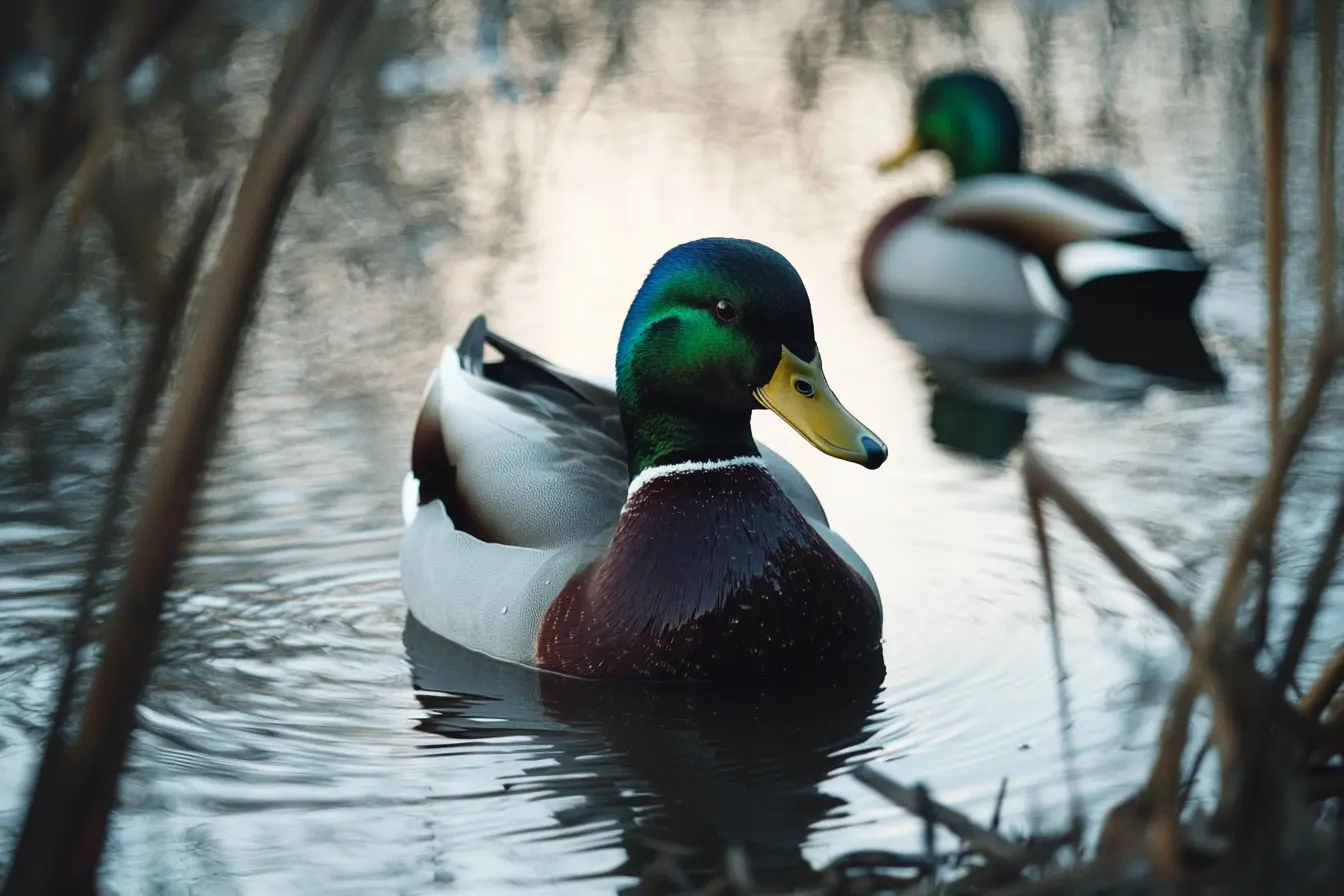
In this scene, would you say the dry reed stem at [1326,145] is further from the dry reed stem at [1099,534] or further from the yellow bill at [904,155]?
the yellow bill at [904,155]

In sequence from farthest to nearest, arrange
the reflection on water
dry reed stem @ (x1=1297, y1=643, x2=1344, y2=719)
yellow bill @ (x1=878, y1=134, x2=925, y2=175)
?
1. yellow bill @ (x1=878, y1=134, x2=925, y2=175)
2. the reflection on water
3. dry reed stem @ (x1=1297, y1=643, x2=1344, y2=719)

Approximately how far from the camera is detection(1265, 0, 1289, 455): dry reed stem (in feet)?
7.11

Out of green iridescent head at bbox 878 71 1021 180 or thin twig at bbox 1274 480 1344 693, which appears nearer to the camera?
thin twig at bbox 1274 480 1344 693

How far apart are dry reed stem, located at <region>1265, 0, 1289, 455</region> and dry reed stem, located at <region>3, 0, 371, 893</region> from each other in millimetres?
1141

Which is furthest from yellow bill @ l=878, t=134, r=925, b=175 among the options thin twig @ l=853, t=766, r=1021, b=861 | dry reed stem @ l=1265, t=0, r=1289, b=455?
dry reed stem @ l=1265, t=0, r=1289, b=455

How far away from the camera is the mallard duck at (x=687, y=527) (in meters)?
4.39

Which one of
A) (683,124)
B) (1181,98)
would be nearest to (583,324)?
(683,124)

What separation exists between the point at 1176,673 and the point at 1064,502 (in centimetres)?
220

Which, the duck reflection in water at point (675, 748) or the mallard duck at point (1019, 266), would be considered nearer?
the duck reflection in water at point (675, 748)

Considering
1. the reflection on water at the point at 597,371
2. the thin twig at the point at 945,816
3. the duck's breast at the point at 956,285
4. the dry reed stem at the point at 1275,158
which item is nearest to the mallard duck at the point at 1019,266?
the duck's breast at the point at 956,285

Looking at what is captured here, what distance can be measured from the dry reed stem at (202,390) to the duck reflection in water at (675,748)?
182 cm

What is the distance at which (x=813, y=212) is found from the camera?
381 inches

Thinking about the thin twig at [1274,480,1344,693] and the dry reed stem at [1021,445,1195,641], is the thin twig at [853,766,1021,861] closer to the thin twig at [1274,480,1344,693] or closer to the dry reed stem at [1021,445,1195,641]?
the thin twig at [1274,480,1344,693]

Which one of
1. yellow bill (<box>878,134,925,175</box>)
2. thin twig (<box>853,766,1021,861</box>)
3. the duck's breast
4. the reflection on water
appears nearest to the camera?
thin twig (<box>853,766,1021,861</box>)
